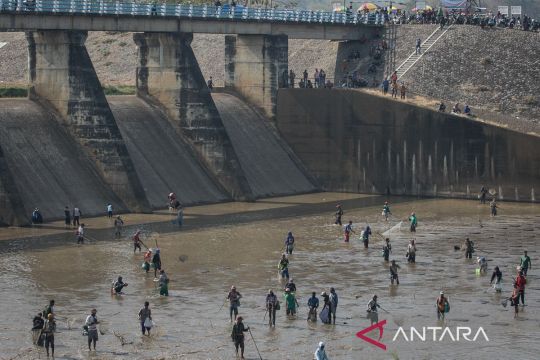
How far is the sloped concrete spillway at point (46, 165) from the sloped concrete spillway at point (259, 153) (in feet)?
47.5

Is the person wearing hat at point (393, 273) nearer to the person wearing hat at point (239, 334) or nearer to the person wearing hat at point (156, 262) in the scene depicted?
the person wearing hat at point (156, 262)

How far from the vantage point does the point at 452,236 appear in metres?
71.9

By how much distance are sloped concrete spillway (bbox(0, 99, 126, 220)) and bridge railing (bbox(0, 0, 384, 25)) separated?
6.46m

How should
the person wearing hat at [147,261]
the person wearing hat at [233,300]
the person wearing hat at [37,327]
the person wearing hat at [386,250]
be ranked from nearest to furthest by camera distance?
the person wearing hat at [37,327] < the person wearing hat at [233,300] < the person wearing hat at [147,261] < the person wearing hat at [386,250]

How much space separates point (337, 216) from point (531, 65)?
28.6 metres

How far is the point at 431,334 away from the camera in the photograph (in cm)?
4738

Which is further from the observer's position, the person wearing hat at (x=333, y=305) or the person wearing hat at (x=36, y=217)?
the person wearing hat at (x=36, y=217)

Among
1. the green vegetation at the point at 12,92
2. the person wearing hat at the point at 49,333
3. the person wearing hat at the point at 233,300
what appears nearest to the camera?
the person wearing hat at the point at 49,333

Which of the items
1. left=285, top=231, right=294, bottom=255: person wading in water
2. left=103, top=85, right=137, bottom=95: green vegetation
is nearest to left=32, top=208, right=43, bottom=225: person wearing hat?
left=285, top=231, right=294, bottom=255: person wading in water

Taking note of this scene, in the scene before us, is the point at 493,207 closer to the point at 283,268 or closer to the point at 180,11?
the point at 180,11

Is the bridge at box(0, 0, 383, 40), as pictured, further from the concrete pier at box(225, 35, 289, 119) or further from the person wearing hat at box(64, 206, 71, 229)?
the person wearing hat at box(64, 206, 71, 229)

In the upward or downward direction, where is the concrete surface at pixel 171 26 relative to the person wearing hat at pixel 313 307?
upward

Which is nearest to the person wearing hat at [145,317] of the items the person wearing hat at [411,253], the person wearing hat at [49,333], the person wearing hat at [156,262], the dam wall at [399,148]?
the person wearing hat at [49,333]

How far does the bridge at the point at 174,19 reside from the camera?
79119 millimetres
